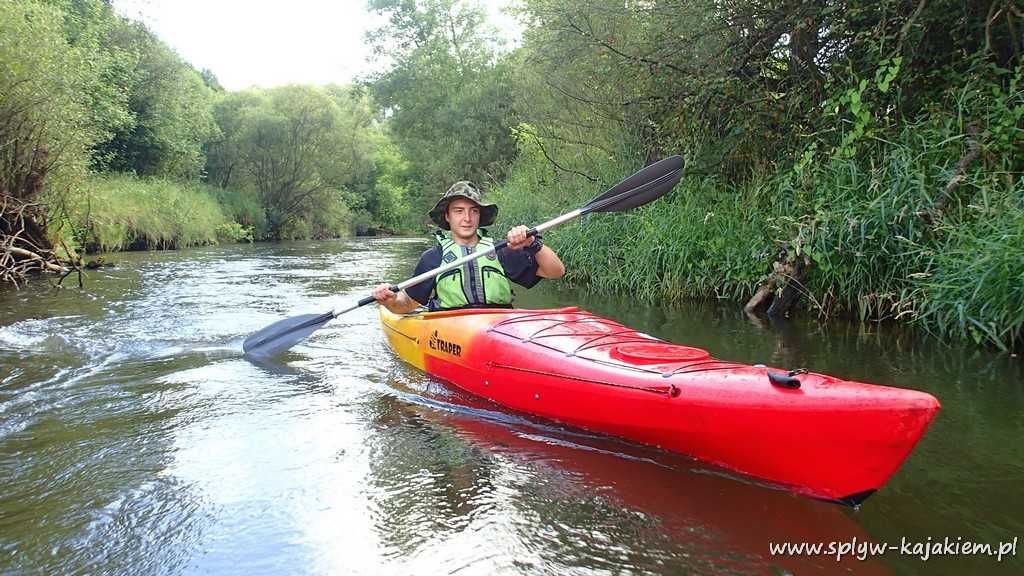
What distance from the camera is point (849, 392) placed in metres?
1.82

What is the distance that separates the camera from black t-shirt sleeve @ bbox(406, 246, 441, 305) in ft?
13.2

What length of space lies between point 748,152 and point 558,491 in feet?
16.4

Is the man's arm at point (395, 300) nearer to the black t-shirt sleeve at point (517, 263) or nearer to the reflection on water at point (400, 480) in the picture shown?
the reflection on water at point (400, 480)

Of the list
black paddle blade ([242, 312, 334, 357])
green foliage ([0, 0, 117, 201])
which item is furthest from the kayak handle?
green foliage ([0, 0, 117, 201])

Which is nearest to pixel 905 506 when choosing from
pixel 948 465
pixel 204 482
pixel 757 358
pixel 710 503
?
pixel 948 465

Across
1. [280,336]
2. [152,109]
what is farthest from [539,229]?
[152,109]

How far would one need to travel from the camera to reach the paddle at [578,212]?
12.9ft

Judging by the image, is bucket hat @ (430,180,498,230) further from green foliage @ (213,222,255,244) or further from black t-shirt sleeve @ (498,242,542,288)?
green foliage @ (213,222,255,244)

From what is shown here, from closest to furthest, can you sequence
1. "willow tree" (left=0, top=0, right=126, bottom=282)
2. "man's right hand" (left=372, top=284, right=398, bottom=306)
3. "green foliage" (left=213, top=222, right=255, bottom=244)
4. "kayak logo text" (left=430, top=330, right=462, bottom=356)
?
"kayak logo text" (left=430, top=330, right=462, bottom=356) → "man's right hand" (left=372, top=284, right=398, bottom=306) → "willow tree" (left=0, top=0, right=126, bottom=282) → "green foliage" (left=213, top=222, right=255, bottom=244)

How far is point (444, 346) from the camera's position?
360cm

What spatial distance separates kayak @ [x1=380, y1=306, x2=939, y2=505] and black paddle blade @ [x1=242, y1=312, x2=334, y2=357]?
1.42 metres

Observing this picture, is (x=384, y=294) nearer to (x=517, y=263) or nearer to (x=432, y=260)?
(x=432, y=260)

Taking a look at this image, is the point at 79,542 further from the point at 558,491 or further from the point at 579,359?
the point at 579,359

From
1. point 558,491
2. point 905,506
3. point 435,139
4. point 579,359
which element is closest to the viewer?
point 905,506
